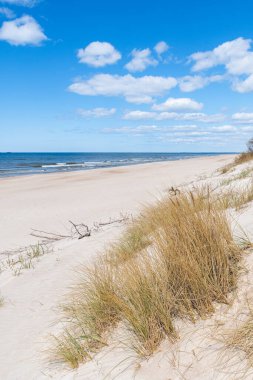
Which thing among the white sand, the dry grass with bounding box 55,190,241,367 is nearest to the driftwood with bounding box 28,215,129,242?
the white sand

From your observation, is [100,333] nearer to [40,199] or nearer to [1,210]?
[1,210]

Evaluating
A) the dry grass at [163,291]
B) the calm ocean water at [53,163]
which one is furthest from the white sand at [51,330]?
the calm ocean water at [53,163]

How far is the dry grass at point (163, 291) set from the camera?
7.46 ft

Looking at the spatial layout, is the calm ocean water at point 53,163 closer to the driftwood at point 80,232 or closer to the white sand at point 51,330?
the driftwood at point 80,232

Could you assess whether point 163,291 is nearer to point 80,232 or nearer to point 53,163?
point 80,232

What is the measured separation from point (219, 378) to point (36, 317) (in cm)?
195

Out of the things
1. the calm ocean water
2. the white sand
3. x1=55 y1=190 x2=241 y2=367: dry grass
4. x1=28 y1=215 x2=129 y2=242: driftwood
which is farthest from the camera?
the calm ocean water

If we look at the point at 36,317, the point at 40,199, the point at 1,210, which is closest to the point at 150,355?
the point at 36,317

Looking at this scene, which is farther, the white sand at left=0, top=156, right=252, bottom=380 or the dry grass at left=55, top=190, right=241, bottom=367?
the dry grass at left=55, top=190, right=241, bottom=367

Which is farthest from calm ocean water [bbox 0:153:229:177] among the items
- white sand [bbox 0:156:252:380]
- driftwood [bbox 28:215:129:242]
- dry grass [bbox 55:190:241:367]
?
dry grass [bbox 55:190:241:367]

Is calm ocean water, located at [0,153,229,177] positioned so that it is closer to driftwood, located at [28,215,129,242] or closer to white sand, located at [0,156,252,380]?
driftwood, located at [28,215,129,242]

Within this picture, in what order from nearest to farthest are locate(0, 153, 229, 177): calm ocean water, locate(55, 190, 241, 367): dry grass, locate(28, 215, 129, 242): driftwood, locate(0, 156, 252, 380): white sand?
locate(0, 156, 252, 380): white sand < locate(55, 190, 241, 367): dry grass < locate(28, 215, 129, 242): driftwood < locate(0, 153, 229, 177): calm ocean water

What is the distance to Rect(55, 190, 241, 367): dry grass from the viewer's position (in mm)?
2273

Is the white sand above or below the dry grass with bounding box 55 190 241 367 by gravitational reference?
below
